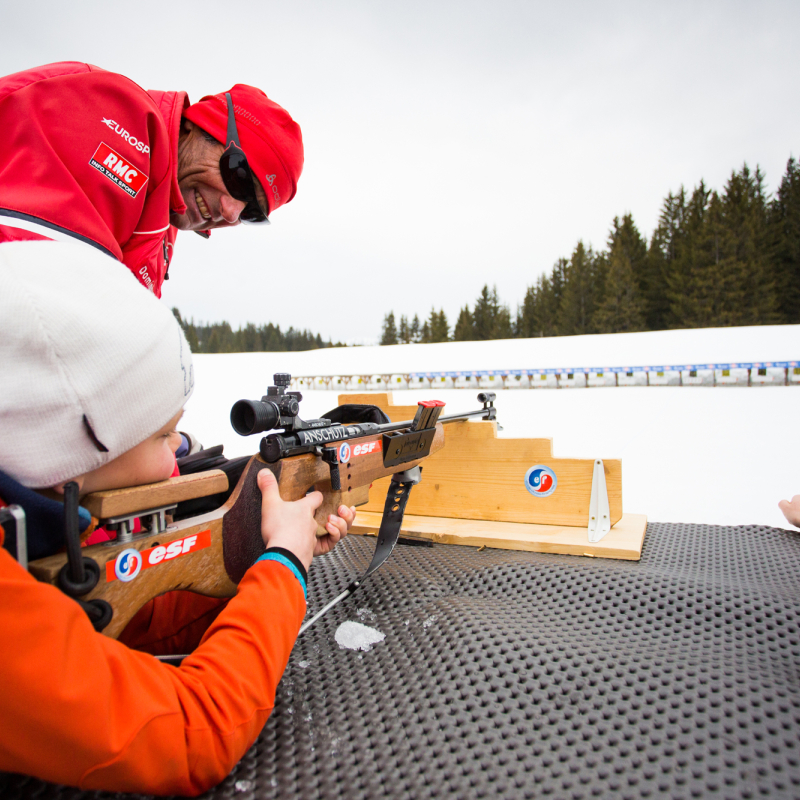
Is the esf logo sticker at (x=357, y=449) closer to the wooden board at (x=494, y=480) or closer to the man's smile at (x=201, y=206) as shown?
the wooden board at (x=494, y=480)

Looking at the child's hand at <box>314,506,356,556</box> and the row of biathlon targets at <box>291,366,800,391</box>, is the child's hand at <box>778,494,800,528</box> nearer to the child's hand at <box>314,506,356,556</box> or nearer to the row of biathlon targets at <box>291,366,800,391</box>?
the child's hand at <box>314,506,356,556</box>

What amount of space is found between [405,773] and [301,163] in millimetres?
1781

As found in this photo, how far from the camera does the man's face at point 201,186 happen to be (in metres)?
1.57

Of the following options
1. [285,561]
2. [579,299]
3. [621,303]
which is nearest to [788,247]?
[621,303]

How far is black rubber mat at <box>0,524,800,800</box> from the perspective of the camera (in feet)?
2.69

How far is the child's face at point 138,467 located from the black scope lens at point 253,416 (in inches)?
8.2

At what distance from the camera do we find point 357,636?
132 centimetres

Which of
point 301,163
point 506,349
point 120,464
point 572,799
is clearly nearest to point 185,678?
point 120,464

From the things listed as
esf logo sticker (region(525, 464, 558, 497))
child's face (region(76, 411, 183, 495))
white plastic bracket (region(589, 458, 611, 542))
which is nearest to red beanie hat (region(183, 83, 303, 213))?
child's face (region(76, 411, 183, 495))

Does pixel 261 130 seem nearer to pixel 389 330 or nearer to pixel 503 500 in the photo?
pixel 503 500

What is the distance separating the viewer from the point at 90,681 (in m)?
0.57

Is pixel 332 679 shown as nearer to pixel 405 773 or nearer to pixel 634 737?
pixel 405 773

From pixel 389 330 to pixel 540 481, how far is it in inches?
1562

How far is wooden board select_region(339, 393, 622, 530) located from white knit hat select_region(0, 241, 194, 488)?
1.40 m
